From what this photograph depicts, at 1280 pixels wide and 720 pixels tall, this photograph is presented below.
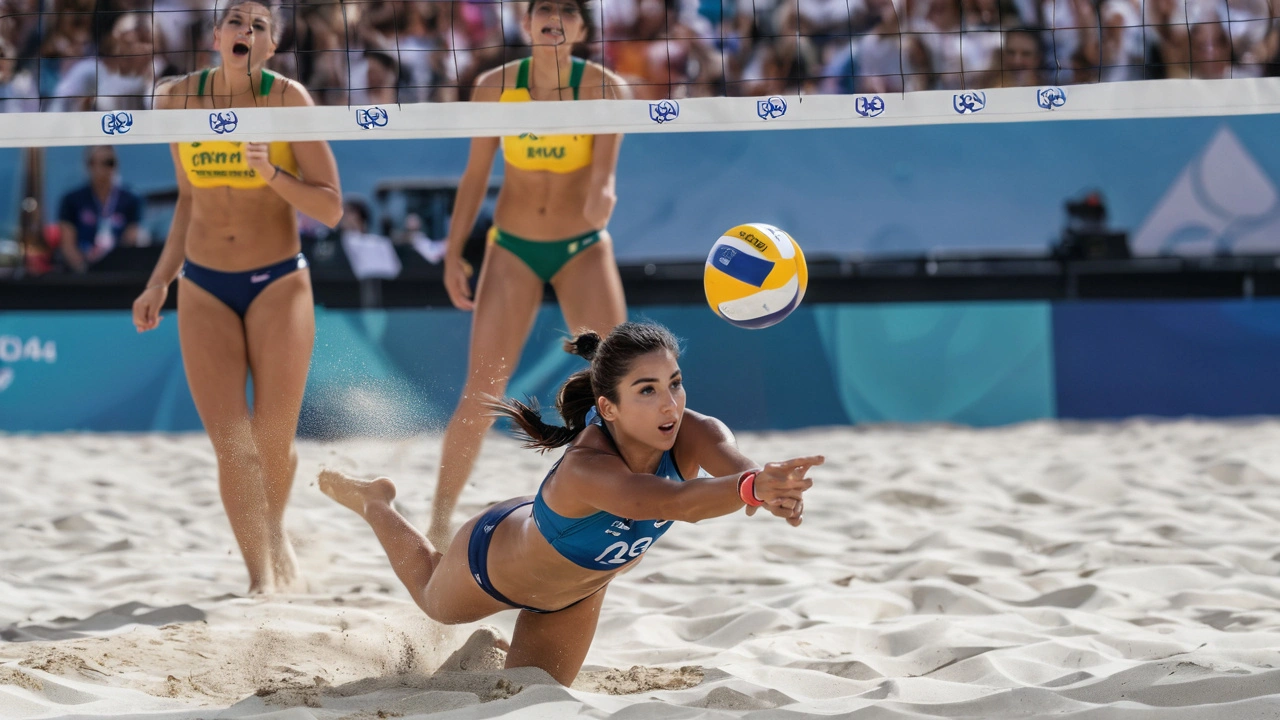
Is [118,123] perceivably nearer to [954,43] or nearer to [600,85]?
[600,85]

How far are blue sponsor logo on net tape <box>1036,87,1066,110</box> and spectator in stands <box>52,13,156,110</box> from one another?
433 cm

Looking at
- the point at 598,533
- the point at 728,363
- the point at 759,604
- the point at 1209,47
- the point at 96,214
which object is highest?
the point at 1209,47

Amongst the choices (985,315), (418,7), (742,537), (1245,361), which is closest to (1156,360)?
(1245,361)

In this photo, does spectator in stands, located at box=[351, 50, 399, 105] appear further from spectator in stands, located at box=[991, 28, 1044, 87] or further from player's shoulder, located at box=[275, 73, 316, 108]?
player's shoulder, located at box=[275, 73, 316, 108]

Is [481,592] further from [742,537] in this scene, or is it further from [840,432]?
[840,432]

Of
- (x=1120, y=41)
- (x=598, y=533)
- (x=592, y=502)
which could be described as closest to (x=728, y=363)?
(x=1120, y=41)

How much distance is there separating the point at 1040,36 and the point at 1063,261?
143 centimetres

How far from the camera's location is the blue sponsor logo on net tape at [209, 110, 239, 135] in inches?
136

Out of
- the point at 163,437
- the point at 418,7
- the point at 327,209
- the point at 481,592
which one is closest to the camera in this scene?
A: the point at 481,592

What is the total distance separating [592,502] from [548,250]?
1.76 meters

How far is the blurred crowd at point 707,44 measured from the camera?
7.59 metres

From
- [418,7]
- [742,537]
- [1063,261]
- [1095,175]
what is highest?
[418,7]

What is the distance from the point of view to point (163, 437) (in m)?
7.54

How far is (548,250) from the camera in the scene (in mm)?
4270
